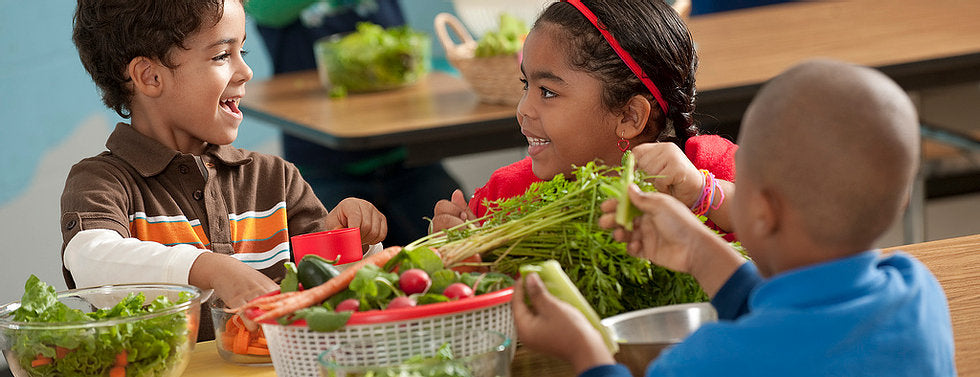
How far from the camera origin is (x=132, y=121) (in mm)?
2115

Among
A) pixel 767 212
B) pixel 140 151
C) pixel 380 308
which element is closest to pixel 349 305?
pixel 380 308

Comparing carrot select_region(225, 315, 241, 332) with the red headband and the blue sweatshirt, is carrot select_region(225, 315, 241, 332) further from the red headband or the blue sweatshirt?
the red headband

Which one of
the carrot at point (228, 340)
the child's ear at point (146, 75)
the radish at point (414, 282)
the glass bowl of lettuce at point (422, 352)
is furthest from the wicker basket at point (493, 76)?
the glass bowl of lettuce at point (422, 352)

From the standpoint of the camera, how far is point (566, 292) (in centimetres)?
117

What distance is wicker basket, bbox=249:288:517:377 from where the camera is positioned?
113 centimetres

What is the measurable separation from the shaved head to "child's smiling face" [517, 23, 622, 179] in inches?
36.5

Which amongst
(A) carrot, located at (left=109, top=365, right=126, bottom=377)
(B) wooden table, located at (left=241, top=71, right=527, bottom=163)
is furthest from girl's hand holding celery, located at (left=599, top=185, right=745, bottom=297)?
(B) wooden table, located at (left=241, top=71, right=527, bottom=163)

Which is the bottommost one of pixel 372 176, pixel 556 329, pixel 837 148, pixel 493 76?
pixel 372 176

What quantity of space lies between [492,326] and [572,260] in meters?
0.21

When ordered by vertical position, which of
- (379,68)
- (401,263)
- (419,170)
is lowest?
(419,170)

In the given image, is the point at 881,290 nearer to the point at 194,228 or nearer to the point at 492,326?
the point at 492,326

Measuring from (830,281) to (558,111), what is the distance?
1.01 m

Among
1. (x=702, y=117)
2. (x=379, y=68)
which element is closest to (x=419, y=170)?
(x=379, y=68)

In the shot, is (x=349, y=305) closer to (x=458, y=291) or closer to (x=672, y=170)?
(x=458, y=291)
